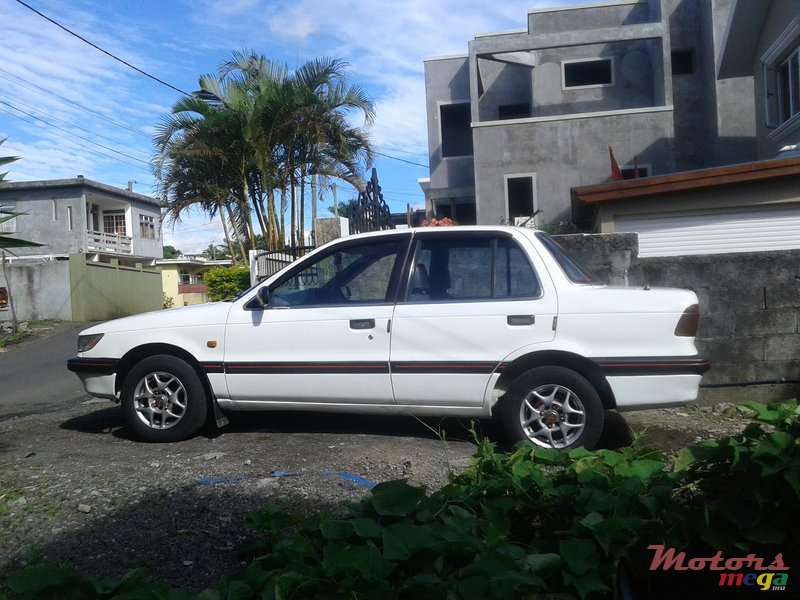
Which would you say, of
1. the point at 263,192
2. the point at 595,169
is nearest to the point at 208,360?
the point at 263,192

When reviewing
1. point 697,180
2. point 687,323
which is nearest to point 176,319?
point 687,323

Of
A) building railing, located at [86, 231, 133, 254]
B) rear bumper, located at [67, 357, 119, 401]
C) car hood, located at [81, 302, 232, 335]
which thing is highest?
building railing, located at [86, 231, 133, 254]

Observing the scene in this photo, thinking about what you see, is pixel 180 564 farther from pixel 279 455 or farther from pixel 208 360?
pixel 208 360

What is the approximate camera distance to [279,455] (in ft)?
18.3

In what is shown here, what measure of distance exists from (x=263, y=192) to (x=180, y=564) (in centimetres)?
1505

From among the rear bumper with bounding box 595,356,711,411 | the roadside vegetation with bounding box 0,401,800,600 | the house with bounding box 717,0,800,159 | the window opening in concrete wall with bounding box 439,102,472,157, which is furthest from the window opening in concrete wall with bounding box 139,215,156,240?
the roadside vegetation with bounding box 0,401,800,600

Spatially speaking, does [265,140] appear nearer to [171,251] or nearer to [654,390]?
[654,390]

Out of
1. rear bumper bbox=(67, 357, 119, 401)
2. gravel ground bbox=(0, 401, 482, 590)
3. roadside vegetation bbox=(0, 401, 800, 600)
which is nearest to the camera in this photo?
roadside vegetation bbox=(0, 401, 800, 600)

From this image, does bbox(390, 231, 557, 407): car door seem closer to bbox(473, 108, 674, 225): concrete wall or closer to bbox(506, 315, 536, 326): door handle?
bbox(506, 315, 536, 326): door handle

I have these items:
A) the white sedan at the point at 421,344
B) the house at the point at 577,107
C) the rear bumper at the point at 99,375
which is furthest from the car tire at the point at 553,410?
the house at the point at 577,107

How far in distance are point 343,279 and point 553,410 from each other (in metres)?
1.87

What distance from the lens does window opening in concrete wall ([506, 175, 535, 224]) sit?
18766 millimetres

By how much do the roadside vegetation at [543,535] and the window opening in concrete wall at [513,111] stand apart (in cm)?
1873

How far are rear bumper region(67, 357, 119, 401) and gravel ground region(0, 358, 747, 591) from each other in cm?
40
